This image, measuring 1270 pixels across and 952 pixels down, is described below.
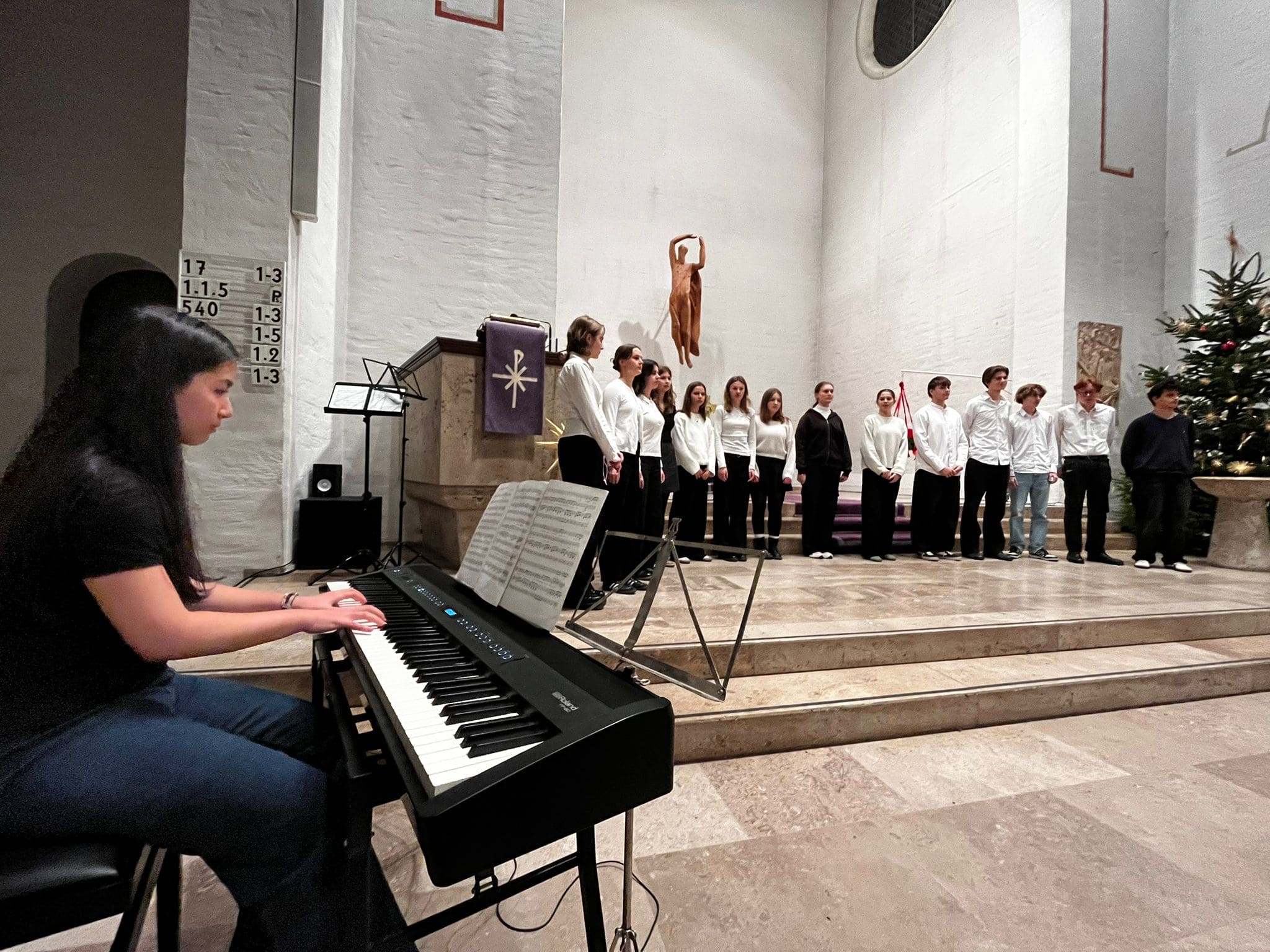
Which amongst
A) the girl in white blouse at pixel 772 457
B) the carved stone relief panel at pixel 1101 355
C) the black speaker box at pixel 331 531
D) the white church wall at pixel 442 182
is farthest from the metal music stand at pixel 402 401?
the carved stone relief panel at pixel 1101 355

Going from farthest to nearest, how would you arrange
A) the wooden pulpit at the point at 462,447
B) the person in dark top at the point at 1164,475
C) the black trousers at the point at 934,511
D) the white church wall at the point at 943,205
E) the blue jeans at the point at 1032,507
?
the white church wall at the point at 943,205, the blue jeans at the point at 1032,507, the black trousers at the point at 934,511, the person in dark top at the point at 1164,475, the wooden pulpit at the point at 462,447

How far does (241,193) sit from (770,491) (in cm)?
422

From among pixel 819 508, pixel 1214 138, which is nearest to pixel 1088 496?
pixel 819 508

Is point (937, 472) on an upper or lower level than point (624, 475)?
upper

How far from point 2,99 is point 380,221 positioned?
9.37 ft

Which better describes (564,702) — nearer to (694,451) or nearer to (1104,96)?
(694,451)

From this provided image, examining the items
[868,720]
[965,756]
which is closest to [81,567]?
[868,720]

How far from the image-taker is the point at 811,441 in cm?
521

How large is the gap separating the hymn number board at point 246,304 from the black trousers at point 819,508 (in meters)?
3.99

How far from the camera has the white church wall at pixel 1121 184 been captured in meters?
6.72

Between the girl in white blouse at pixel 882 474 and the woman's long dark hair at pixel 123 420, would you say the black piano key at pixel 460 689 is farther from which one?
the girl in white blouse at pixel 882 474

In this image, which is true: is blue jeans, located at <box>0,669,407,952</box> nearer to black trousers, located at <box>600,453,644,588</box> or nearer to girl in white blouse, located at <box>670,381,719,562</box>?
black trousers, located at <box>600,453,644,588</box>

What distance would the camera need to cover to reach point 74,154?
5.09m

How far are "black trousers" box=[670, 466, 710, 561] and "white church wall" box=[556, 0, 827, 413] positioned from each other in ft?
12.0
